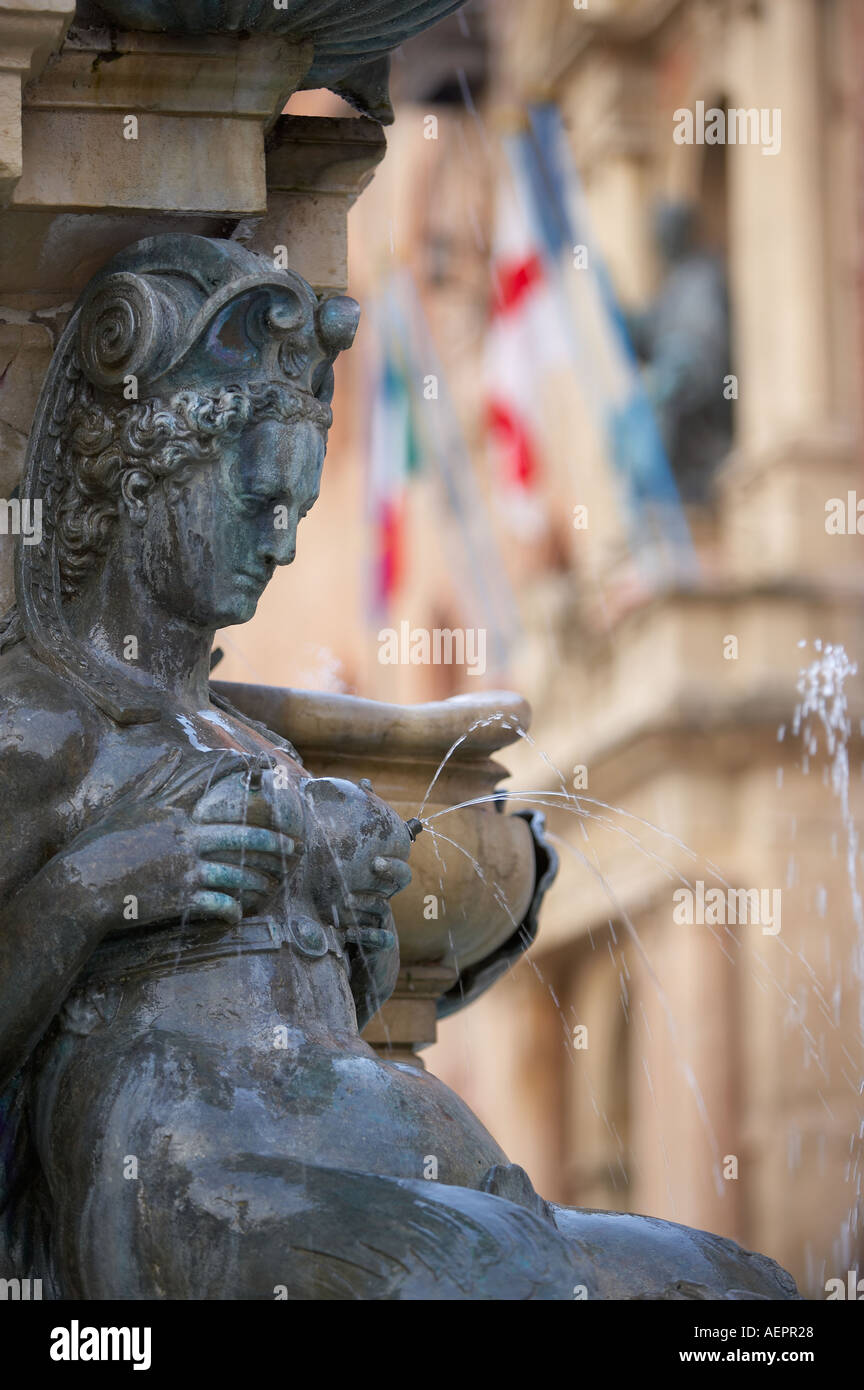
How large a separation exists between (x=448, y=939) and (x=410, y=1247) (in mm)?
1364

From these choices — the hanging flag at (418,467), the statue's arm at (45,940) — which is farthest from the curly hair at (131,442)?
the hanging flag at (418,467)

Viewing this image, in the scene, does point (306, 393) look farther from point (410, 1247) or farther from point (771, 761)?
point (771, 761)

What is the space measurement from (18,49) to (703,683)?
1956cm

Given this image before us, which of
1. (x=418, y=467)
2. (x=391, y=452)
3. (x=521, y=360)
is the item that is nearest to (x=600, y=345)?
(x=521, y=360)

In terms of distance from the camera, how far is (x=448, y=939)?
197 inches

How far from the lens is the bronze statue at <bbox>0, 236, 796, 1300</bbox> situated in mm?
3771

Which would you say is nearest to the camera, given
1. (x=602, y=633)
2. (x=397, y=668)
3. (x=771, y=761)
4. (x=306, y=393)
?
(x=306, y=393)

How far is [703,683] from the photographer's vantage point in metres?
23.4

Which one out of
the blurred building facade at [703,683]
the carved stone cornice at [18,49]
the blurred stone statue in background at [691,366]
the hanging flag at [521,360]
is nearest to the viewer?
the carved stone cornice at [18,49]

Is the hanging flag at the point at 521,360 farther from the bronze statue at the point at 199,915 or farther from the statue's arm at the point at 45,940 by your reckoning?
the statue's arm at the point at 45,940

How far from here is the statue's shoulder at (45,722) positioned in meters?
4.02

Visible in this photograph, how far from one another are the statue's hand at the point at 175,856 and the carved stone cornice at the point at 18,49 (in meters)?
0.84
